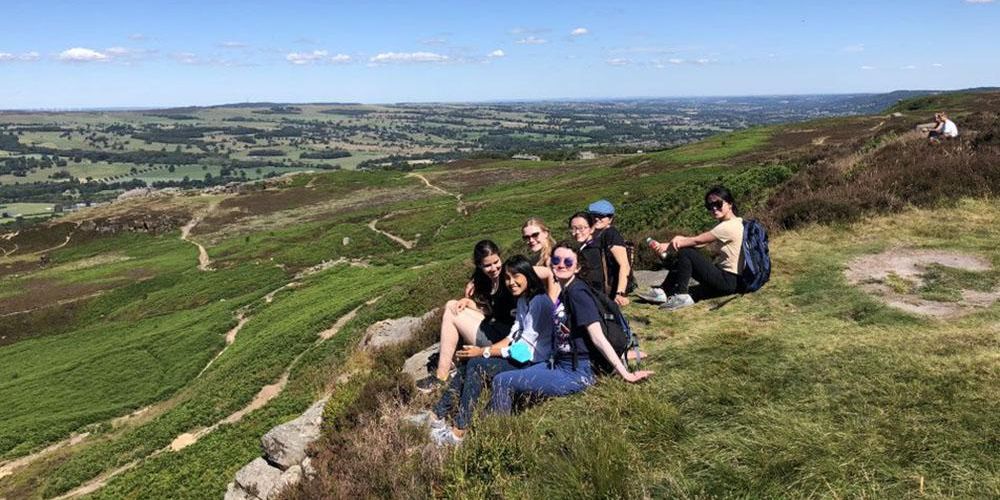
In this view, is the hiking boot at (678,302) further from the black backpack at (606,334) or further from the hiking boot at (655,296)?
the black backpack at (606,334)

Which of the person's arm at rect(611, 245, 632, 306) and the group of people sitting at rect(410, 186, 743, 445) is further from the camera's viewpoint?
the person's arm at rect(611, 245, 632, 306)

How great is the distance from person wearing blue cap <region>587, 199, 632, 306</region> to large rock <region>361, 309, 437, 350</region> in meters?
6.16

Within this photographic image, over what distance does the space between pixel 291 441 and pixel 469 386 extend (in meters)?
4.50

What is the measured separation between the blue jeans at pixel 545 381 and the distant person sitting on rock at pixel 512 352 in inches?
12.5

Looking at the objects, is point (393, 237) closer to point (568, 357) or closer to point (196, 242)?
point (196, 242)

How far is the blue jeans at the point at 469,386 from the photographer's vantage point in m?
7.55

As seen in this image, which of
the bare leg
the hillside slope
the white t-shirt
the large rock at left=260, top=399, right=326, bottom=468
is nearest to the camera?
the hillside slope

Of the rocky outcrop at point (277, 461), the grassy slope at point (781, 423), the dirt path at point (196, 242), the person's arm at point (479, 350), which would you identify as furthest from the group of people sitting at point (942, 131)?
the dirt path at point (196, 242)

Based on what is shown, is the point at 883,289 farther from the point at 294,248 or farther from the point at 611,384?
the point at 294,248

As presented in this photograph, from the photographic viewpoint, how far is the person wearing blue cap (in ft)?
35.4

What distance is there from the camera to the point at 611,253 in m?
10.9

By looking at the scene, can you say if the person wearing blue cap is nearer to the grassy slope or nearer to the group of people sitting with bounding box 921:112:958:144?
the grassy slope

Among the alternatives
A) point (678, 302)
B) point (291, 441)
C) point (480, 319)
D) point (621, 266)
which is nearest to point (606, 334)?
point (480, 319)

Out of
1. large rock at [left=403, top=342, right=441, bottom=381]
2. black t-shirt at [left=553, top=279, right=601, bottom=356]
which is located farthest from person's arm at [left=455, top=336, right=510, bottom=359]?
large rock at [left=403, top=342, right=441, bottom=381]
